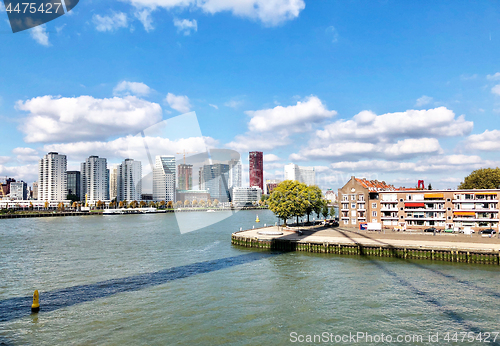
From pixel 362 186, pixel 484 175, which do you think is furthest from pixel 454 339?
pixel 484 175

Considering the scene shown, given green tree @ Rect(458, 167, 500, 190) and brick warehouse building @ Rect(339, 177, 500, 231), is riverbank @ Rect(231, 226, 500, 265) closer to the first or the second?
brick warehouse building @ Rect(339, 177, 500, 231)

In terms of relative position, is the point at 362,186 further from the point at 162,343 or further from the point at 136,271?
the point at 162,343

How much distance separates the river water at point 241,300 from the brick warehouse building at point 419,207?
25647 mm

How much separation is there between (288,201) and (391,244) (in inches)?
974

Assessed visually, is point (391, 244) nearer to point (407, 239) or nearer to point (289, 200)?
point (407, 239)

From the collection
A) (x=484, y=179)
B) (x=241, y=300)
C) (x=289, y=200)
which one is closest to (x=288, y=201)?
(x=289, y=200)

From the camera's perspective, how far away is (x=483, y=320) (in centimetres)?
2439

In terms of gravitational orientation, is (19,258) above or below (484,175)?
below

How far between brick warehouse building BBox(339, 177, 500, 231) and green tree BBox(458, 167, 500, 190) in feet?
78.5

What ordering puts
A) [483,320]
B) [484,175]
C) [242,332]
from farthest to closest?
[484,175], [483,320], [242,332]

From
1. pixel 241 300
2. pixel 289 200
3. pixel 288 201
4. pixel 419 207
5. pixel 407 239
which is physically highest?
pixel 289 200

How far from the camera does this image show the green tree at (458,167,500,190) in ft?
270

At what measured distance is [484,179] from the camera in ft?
278

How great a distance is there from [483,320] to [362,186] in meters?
49.0
